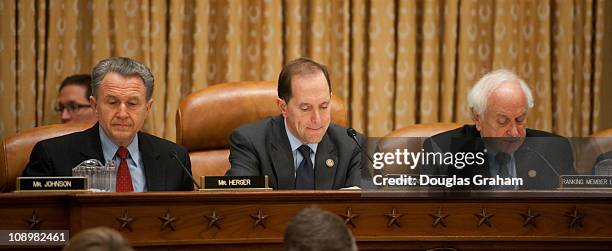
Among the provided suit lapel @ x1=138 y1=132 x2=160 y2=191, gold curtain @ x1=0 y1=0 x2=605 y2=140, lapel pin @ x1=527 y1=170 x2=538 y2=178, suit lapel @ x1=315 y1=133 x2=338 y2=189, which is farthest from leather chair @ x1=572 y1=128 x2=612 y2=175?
gold curtain @ x1=0 y1=0 x2=605 y2=140

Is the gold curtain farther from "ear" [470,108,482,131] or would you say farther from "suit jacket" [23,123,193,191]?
"suit jacket" [23,123,193,191]

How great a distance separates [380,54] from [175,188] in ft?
7.85

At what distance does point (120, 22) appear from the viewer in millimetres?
6438

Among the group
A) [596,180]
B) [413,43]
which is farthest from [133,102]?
[413,43]

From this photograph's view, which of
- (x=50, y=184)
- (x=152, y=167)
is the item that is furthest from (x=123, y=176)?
(x=50, y=184)

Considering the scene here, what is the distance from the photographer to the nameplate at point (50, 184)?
3.86 meters

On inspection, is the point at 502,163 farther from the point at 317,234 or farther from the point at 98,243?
the point at 98,243

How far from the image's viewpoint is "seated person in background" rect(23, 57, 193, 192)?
178 inches

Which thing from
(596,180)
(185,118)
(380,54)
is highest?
(380,54)

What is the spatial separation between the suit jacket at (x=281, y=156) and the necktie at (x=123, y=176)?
0.47 meters

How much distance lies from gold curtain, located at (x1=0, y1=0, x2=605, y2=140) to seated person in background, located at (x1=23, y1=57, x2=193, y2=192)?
1.70 meters

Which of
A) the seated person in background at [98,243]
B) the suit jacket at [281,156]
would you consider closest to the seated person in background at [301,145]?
the suit jacket at [281,156]

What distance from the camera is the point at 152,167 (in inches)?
183

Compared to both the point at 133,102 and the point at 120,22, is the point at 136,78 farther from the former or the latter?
the point at 120,22
